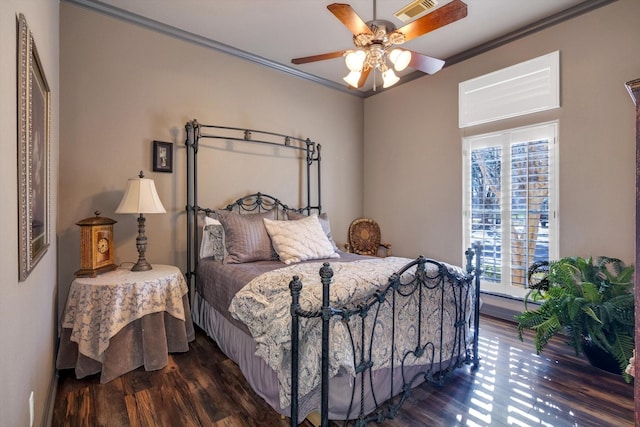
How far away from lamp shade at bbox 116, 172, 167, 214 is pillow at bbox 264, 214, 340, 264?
3.14ft

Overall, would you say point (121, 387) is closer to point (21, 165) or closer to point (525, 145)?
point (21, 165)

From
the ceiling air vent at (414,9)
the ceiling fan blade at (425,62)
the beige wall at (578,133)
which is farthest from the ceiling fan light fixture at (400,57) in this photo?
the beige wall at (578,133)

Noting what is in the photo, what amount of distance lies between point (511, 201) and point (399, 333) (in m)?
2.11

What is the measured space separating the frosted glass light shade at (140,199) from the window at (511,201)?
312 cm

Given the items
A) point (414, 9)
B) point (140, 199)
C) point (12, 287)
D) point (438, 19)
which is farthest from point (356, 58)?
point (12, 287)

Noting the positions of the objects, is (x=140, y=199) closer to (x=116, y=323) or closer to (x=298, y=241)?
(x=116, y=323)

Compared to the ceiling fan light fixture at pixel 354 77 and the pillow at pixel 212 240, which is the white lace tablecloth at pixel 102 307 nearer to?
the pillow at pixel 212 240

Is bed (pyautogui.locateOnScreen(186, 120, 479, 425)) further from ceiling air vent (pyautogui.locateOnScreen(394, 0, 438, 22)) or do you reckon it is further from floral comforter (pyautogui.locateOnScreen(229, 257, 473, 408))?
ceiling air vent (pyautogui.locateOnScreen(394, 0, 438, 22))

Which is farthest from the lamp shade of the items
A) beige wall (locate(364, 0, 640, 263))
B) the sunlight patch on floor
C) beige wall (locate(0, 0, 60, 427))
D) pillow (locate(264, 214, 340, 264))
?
beige wall (locate(364, 0, 640, 263))

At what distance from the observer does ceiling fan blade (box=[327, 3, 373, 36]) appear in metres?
1.78

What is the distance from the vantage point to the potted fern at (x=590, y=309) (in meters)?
2.11

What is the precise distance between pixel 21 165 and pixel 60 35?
217 centimetres

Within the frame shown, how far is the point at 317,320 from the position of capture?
1594 millimetres

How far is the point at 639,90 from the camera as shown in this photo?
0.87 m
